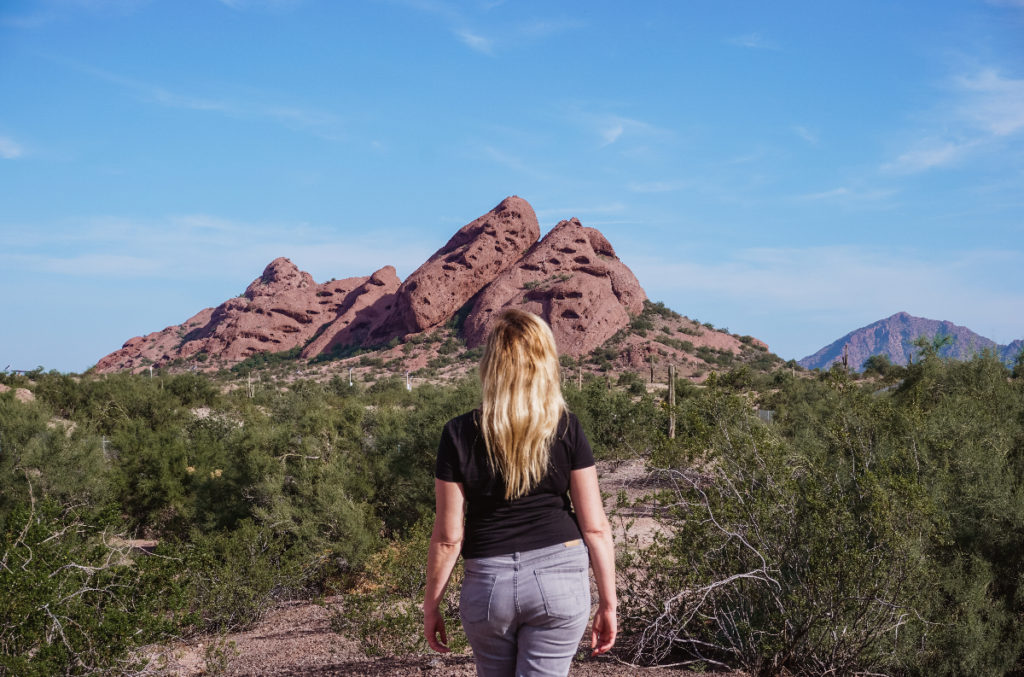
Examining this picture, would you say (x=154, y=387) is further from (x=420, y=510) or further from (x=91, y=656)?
(x=91, y=656)

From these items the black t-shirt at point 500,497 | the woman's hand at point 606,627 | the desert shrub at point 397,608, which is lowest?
the desert shrub at point 397,608

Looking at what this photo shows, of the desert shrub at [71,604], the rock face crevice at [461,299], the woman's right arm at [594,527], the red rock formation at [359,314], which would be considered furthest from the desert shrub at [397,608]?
the red rock formation at [359,314]

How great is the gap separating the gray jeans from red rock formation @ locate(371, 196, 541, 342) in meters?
63.3

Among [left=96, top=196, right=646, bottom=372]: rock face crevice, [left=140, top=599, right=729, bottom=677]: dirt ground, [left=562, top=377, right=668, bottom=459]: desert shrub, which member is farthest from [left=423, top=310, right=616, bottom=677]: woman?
[left=96, top=196, right=646, bottom=372]: rock face crevice

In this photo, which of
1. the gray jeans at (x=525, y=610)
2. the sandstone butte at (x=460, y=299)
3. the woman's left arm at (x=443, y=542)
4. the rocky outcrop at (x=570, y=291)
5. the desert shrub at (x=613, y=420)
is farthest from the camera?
the sandstone butte at (x=460, y=299)

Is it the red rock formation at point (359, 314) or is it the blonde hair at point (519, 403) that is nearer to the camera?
the blonde hair at point (519, 403)

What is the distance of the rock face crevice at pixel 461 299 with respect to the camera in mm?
59500

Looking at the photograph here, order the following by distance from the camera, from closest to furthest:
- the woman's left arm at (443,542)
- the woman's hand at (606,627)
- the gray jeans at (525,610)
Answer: the gray jeans at (525,610) → the woman's left arm at (443,542) → the woman's hand at (606,627)

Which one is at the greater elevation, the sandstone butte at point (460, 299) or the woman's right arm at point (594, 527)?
the sandstone butte at point (460, 299)

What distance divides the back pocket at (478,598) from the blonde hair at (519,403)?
0.84 feet

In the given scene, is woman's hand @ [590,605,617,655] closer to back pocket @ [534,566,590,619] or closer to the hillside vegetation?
back pocket @ [534,566,590,619]

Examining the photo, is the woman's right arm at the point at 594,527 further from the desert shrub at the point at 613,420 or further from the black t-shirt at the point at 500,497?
the desert shrub at the point at 613,420

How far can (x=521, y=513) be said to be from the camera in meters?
2.37

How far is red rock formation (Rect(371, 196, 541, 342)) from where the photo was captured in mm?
65938
